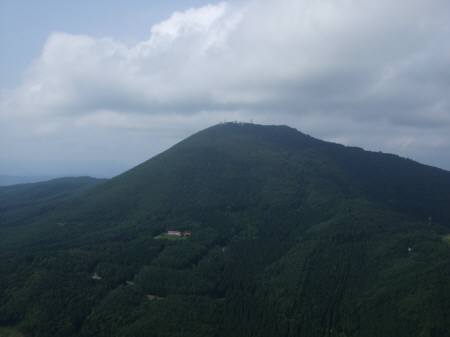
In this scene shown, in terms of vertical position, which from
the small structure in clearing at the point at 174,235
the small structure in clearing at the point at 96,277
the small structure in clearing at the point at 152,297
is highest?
the small structure in clearing at the point at 174,235

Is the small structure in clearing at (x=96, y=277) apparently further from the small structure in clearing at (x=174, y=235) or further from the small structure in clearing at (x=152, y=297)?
the small structure in clearing at (x=174, y=235)

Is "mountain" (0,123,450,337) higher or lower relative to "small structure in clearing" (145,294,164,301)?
higher

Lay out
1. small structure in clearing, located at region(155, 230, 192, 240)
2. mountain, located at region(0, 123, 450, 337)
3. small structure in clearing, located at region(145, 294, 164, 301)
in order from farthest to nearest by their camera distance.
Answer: small structure in clearing, located at region(155, 230, 192, 240) < small structure in clearing, located at region(145, 294, 164, 301) < mountain, located at region(0, 123, 450, 337)

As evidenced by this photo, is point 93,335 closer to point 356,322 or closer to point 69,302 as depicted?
point 69,302

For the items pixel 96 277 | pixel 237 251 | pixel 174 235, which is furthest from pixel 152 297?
pixel 174 235

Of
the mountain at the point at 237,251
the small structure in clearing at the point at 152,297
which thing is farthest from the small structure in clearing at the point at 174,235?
the small structure in clearing at the point at 152,297

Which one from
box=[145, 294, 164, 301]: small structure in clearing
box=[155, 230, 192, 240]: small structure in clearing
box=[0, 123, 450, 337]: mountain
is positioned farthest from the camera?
box=[155, 230, 192, 240]: small structure in clearing

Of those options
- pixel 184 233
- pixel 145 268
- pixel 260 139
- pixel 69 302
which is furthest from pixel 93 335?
pixel 260 139

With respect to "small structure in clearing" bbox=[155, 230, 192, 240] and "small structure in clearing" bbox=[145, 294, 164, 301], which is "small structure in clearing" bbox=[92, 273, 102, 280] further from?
"small structure in clearing" bbox=[155, 230, 192, 240]

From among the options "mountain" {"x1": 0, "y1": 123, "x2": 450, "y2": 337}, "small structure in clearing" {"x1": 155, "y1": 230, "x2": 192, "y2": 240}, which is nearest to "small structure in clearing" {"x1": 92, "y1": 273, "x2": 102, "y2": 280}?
"mountain" {"x1": 0, "y1": 123, "x2": 450, "y2": 337}
